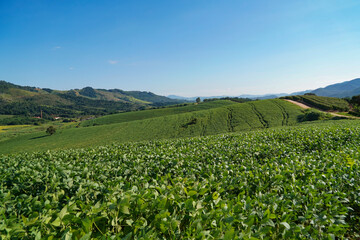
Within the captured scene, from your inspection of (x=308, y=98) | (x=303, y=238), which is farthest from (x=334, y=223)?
(x=308, y=98)

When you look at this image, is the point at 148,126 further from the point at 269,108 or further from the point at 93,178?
the point at 93,178

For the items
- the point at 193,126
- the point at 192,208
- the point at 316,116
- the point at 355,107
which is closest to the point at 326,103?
the point at 355,107

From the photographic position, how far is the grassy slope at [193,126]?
62125 millimetres

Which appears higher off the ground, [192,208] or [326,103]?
[192,208]

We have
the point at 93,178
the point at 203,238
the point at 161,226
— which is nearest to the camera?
the point at 203,238

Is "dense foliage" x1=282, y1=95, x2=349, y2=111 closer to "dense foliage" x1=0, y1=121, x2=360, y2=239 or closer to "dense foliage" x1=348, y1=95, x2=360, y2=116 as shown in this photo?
"dense foliage" x1=348, y1=95, x2=360, y2=116

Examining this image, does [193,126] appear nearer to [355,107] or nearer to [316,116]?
[316,116]

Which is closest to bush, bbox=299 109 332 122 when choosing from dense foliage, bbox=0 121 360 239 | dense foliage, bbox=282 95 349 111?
dense foliage, bbox=282 95 349 111

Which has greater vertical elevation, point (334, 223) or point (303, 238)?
point (303, 238)

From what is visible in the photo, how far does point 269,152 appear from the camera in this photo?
27.7ft

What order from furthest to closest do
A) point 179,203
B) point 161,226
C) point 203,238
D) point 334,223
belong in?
point 334,223 → point 179,203 → point 161,226 → point 203,238

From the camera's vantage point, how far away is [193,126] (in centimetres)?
6931

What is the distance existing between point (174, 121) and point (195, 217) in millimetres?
77440

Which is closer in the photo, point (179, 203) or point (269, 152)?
point (179, 203)
